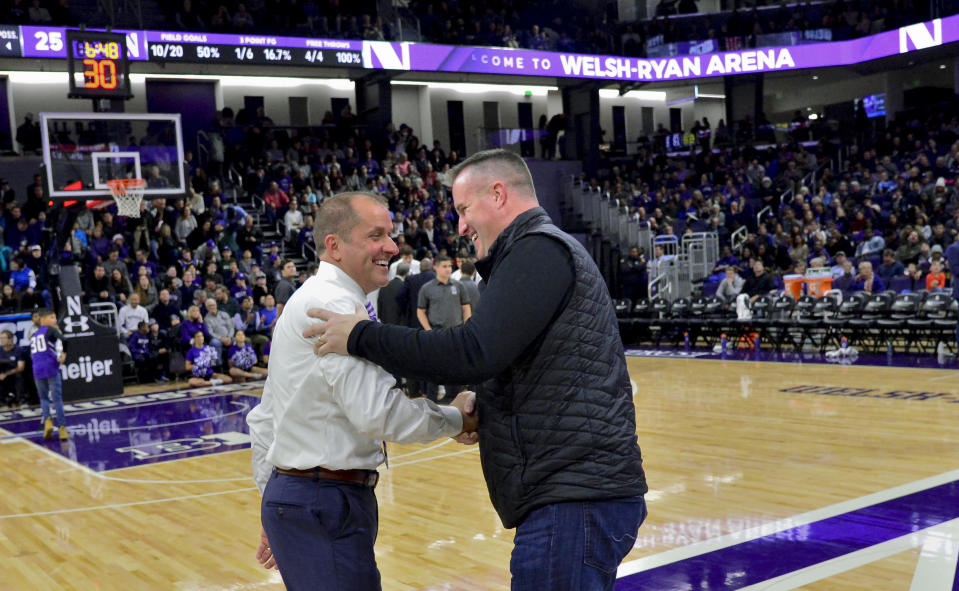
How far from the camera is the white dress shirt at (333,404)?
2309 mm

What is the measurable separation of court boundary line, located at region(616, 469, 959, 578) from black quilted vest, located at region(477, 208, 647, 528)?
274cm

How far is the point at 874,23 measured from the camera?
27.3m

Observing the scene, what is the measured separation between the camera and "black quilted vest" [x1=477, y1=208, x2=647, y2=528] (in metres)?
2.13

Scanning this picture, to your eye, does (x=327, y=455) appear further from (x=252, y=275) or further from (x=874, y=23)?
(x=874, y=23)

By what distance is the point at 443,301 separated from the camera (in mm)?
9922

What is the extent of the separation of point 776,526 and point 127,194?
11.7 meters

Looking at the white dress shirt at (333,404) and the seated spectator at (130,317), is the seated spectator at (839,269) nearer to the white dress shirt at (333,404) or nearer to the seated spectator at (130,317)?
the seated spectator at (130,317)

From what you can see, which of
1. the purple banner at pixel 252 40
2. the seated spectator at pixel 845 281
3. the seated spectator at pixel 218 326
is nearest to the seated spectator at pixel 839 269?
the seated spectator at pixel 845 281

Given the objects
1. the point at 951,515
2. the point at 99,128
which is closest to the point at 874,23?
the point at 99,128

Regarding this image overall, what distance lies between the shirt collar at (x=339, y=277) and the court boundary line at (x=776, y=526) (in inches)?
108

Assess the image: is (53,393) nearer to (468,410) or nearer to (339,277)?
(339,277)

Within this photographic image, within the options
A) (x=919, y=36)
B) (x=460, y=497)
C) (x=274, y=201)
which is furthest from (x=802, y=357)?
Answer: (x=919, y=36)

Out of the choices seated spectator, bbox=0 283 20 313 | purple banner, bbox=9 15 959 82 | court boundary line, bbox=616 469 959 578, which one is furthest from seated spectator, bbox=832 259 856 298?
seated spectator, bbox=0 283 20 313

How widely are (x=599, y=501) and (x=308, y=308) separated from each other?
0.91 metres
